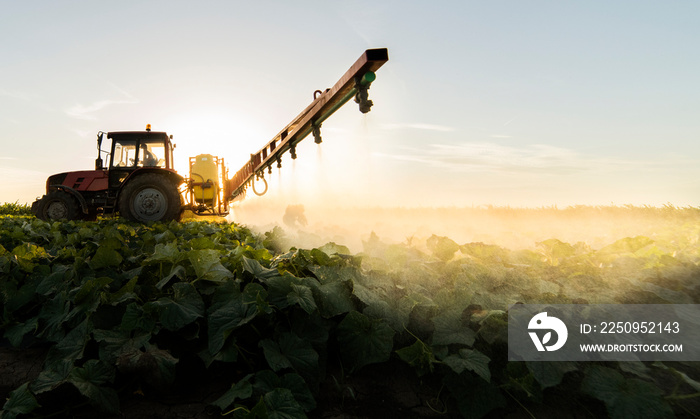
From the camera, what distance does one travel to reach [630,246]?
11.1 feet

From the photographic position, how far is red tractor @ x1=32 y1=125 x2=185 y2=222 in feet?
31.1

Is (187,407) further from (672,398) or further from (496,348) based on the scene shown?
(672,398)

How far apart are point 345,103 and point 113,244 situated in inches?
134

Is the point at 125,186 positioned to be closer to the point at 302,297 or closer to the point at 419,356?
the point at 302,297

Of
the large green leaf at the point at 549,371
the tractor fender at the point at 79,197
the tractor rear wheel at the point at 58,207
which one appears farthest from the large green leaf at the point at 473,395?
the tractor rear wheel at the point at 58,207

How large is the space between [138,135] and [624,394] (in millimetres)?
12685

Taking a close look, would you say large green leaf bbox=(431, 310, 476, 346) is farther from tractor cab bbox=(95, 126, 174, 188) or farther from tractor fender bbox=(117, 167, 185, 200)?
tractor cab bbox=(95, 126, 174, 188)

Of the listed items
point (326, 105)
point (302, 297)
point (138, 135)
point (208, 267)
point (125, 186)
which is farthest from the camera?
point (138, 135)

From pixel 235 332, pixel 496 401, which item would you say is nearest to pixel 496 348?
pixel 496 401

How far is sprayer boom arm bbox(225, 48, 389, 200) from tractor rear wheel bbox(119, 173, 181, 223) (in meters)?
2.35

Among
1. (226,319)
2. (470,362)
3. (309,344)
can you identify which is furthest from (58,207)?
(470,362)

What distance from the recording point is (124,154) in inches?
437

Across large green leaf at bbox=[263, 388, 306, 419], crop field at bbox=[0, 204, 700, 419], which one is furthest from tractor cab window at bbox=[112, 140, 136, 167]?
large green leaf at bbox=[263, 388, 306, 419]

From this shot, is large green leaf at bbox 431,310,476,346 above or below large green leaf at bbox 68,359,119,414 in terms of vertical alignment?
above
